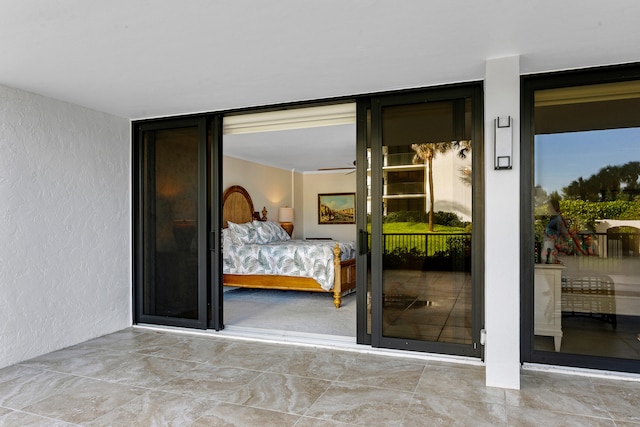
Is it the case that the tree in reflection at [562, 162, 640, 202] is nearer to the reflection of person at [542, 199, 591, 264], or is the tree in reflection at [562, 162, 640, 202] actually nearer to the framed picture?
the reflection of person at [542, 199, 591, 264]

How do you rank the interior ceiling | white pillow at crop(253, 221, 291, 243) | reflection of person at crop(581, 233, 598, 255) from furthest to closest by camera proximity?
1. white pillow at crop(253, 221, 291, 243)
2. reflection of person at crop(581, 233, 598, 255)
3. the interior ceiling

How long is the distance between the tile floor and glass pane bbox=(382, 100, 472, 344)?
0.38m

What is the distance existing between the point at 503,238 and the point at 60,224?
388cm

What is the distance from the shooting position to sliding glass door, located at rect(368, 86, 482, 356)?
11.5 ft

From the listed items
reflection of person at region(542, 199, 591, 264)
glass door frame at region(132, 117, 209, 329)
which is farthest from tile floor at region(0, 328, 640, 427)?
reflection of person at region(542, 199, 591, 264)

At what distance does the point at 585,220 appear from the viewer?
10.7 ft

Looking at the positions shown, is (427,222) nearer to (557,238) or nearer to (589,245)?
(557,238)

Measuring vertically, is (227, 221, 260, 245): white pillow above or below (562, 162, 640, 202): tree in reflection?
below

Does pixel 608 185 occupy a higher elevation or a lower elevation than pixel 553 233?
higher

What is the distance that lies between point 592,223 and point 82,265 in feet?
15.0

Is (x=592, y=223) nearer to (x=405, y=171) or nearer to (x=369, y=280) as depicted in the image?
(x=405, y=171)

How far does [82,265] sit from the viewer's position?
164 inches

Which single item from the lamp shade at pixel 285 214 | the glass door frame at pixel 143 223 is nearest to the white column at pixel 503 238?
the glass door frame at pixel 143 223

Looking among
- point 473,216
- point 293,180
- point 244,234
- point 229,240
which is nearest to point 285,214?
point 293,180
